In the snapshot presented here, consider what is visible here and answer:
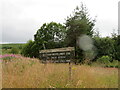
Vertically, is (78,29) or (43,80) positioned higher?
(78,29)

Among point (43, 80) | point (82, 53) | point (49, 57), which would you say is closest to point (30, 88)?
point (43, 80)

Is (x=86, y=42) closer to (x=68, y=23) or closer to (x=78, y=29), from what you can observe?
(x=78, y=29)

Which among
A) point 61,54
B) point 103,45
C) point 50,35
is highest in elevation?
point 50,35

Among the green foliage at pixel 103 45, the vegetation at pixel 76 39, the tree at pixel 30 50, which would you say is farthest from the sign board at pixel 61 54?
the tree at pixel 30 50

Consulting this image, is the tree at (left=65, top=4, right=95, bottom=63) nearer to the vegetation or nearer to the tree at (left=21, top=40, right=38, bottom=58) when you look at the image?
the vegetation

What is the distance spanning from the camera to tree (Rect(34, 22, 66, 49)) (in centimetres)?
1739

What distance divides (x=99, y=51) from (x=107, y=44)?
3.38 ft

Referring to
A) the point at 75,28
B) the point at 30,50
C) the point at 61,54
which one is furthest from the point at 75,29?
the point at 61,54

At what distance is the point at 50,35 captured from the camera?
58.1 feet

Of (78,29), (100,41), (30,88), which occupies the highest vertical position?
(78,29)

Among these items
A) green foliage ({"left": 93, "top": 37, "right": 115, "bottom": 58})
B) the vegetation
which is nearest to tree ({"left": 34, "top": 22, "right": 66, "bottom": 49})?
the vegetation

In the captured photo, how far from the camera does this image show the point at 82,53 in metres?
15.7

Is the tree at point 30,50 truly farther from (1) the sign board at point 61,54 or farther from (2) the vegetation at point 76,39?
(1) the sign board at point 61,54

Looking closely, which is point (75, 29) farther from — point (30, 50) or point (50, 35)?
point (30, 50)
